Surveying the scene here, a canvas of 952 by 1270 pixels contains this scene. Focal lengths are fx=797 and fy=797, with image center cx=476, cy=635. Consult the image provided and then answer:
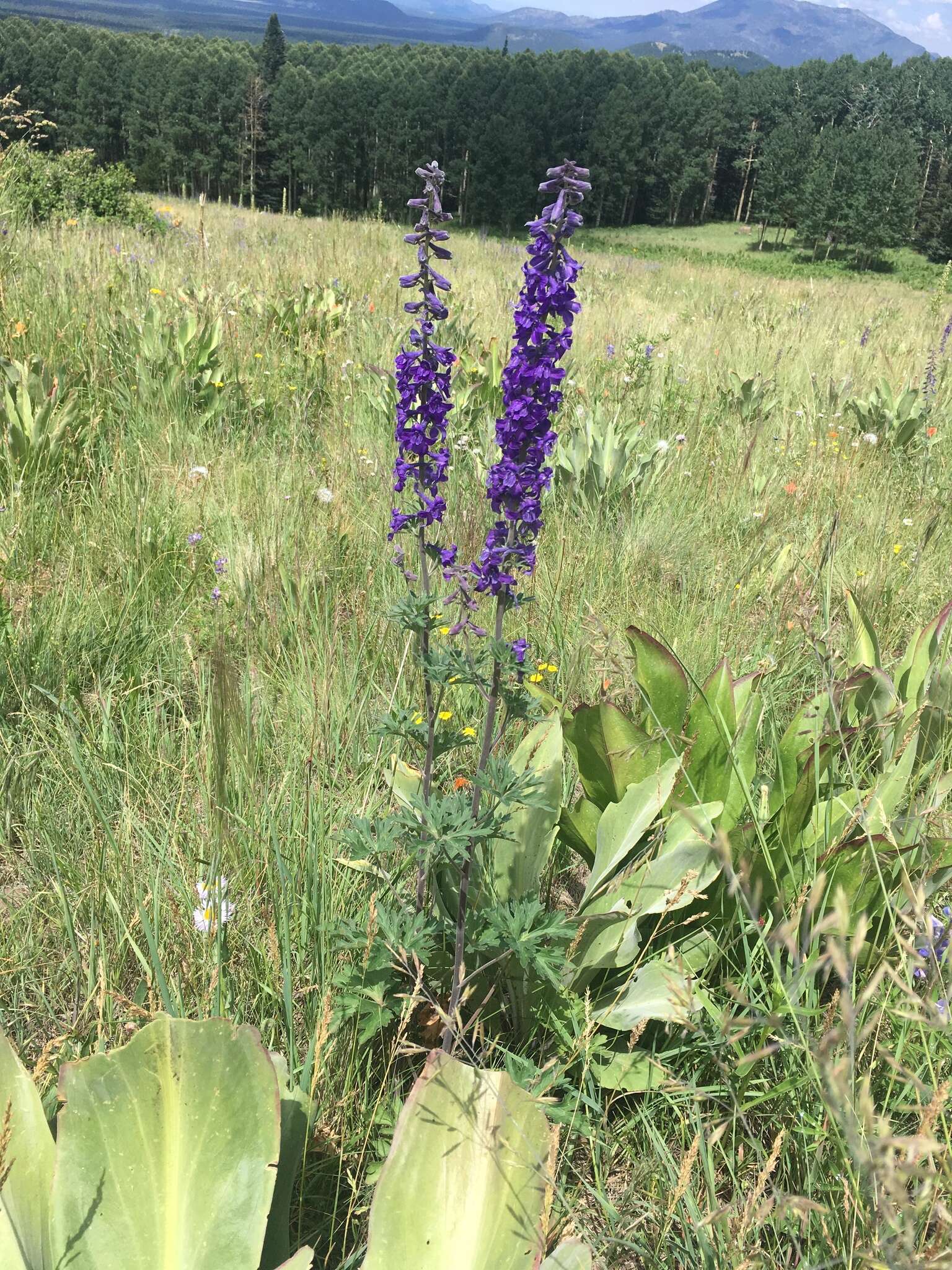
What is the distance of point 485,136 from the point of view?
61.0 meters

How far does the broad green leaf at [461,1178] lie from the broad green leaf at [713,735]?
895mm

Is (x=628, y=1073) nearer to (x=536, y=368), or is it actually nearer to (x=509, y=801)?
(x=509, y=801)

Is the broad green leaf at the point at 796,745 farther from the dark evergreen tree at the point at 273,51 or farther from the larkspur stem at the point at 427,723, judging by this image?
the dark evergreen tree at the point at 273,51

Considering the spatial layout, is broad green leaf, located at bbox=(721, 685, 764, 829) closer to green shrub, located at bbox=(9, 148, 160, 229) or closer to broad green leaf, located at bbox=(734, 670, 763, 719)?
broad green leaf, located at bbox=(734, 670, 763, 719)

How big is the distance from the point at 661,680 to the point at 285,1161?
1.22m

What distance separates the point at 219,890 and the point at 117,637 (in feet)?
4.22

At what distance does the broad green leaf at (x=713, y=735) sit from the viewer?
6.06 ft

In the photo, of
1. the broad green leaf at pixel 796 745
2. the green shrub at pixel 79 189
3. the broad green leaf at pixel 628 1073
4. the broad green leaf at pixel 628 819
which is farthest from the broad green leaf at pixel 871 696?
the green shrub at pixel 79 189

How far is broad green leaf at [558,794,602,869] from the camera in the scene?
185cm

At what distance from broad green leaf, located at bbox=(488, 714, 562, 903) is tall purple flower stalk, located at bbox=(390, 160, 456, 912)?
19cm

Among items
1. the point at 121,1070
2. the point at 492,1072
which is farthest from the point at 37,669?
the point at 492,1072

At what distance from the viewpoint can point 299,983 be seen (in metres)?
1.49

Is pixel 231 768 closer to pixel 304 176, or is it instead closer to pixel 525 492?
pixel 525 492

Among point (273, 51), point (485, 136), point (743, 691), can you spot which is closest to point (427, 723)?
point (743, 691)
